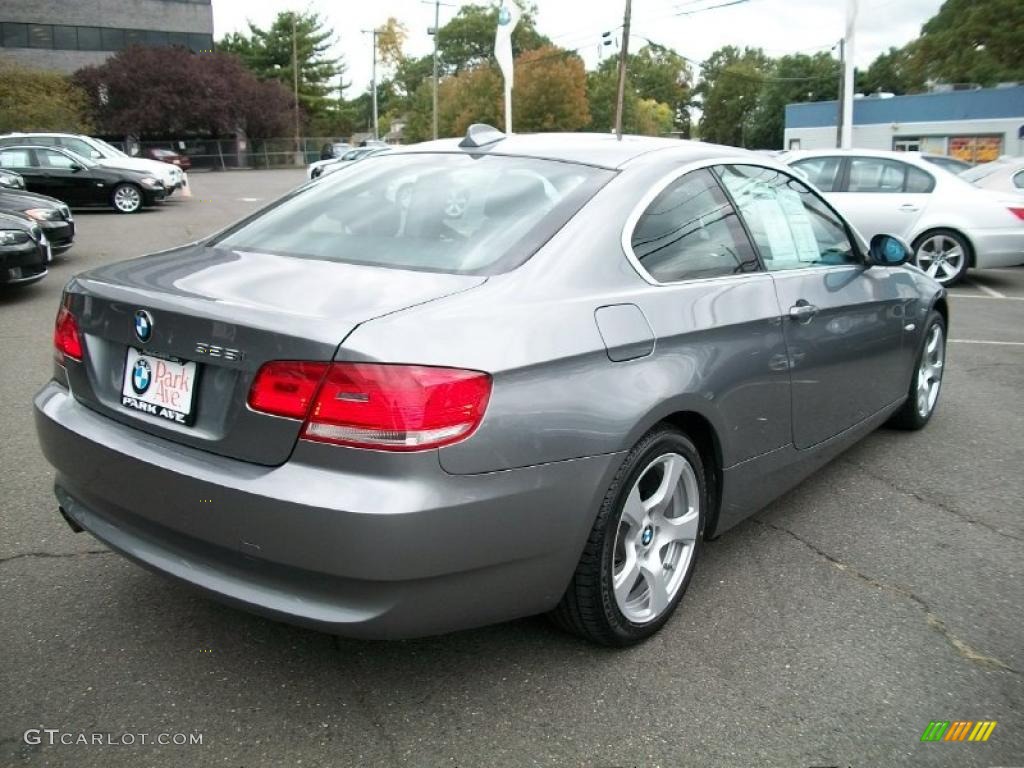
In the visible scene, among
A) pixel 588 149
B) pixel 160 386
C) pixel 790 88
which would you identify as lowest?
pixel 160 386

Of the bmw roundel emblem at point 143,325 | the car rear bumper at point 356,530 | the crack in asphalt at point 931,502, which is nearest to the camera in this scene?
the car rear bumper at point 356,530

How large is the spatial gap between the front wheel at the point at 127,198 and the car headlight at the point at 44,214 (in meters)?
8.19

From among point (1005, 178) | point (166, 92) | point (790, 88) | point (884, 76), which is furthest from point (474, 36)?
point (1005, 178)

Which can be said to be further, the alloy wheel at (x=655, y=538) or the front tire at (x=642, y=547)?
the alloy wheel at (x=655, y=538)

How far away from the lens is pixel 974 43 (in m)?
44.4

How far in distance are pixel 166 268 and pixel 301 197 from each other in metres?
0.81

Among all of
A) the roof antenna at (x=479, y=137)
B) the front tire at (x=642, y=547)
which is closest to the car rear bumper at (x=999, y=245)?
the roof antenna at (x=479, y=137)

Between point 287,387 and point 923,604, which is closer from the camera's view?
point 287,387

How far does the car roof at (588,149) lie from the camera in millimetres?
3197

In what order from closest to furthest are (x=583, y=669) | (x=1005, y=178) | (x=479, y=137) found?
(x=583, y=669) → (x=479, y=137) → (x=1005, y=178)

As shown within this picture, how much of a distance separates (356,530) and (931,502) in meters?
3.00

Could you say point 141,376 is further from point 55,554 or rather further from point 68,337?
point 55,554

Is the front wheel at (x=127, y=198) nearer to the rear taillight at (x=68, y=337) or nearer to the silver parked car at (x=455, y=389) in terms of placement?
the silver parked car at (x=455, y=389)

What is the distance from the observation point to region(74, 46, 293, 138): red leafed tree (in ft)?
154
